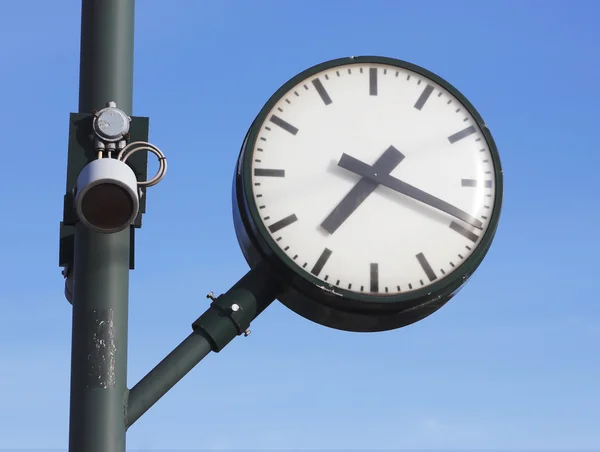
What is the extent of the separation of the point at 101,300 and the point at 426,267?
152cm

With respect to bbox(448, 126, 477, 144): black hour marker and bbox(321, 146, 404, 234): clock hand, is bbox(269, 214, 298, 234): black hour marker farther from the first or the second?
bbox(448, 126, 477, 144): black hour marker

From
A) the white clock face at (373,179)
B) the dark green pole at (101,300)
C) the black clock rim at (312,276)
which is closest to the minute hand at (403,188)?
the white clock face at (373,179)

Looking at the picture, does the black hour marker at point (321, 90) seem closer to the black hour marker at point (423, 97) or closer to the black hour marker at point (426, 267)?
the black hour marker at point (423, 97)

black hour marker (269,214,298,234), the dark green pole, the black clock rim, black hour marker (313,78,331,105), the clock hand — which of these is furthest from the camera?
black hour marker (313,78,331,105)

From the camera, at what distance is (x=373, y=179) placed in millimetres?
4785

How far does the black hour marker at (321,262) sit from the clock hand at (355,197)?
12 cm

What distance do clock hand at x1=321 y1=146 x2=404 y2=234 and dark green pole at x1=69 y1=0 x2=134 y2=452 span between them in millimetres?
993

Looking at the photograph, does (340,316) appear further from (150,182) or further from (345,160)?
(150,182)

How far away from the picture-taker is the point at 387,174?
481 centimetres

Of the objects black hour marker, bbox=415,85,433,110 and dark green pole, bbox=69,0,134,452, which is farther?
black hour marker, bbox=415,85,433,110

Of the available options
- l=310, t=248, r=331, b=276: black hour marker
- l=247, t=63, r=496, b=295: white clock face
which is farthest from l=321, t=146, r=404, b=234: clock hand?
l=310, t=248, r=331, b=276: black hour marker

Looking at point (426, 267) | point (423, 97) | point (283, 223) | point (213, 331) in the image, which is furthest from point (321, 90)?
point (213, 331)

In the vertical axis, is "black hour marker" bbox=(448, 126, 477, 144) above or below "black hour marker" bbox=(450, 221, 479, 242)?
above

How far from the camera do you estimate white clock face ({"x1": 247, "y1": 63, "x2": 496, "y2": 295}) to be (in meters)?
4.63
